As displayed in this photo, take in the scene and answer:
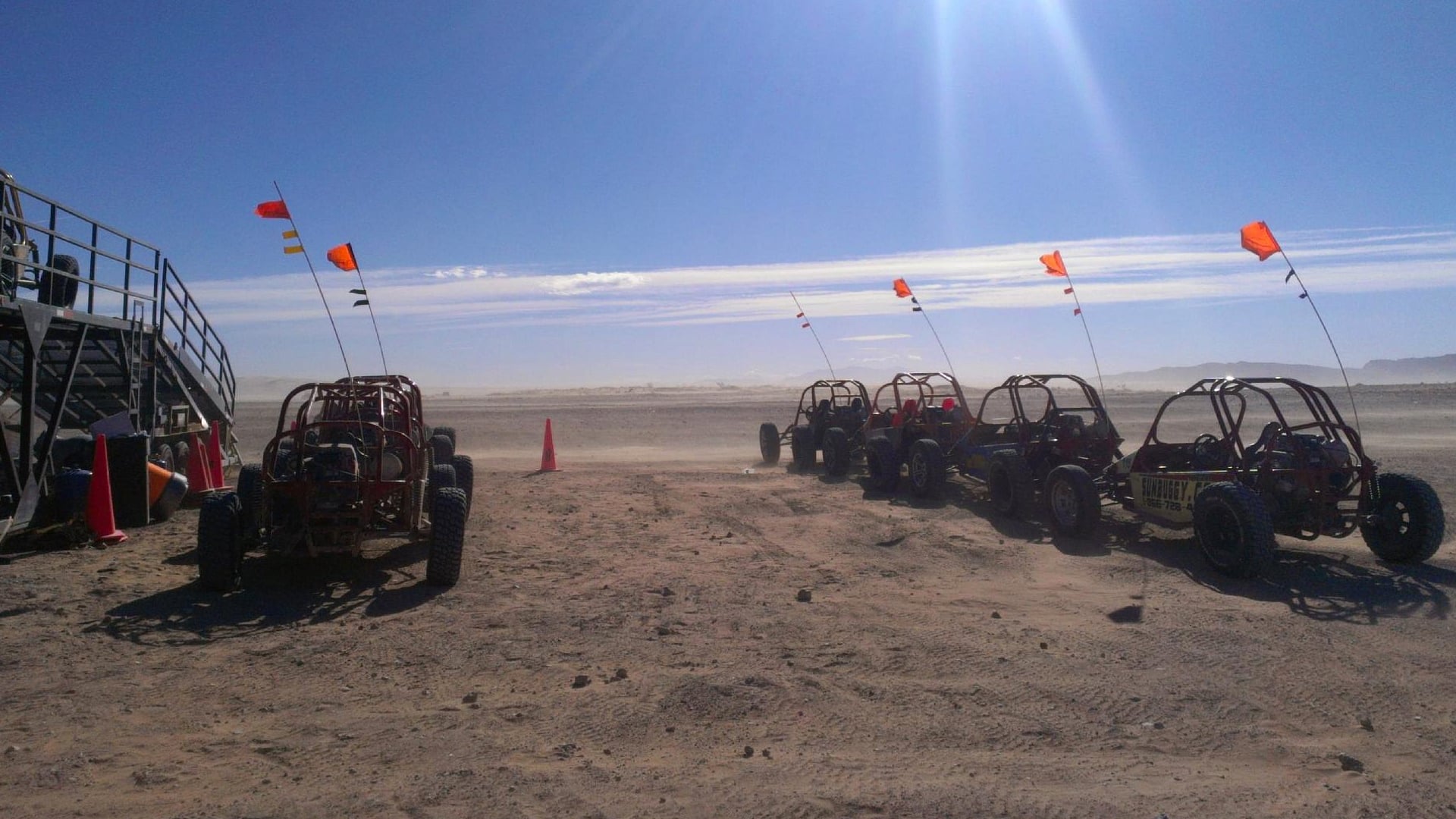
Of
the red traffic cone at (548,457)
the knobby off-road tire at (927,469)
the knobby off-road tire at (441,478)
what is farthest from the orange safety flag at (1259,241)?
the red traffic cone at (548,457)

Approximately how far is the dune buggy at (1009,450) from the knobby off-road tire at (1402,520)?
2492 mm

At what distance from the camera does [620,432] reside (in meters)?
28.8

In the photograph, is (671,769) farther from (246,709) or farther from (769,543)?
(769,543)

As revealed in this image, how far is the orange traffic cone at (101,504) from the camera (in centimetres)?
947

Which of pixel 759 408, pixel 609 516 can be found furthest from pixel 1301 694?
pixel 759 408

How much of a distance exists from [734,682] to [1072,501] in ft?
20.2

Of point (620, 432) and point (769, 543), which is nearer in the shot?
point (769, 543)

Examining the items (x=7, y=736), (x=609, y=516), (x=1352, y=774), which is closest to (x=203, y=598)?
(x=7, y=736)

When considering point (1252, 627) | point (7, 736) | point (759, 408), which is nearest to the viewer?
point (7, 736)

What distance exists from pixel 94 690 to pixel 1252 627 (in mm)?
7680

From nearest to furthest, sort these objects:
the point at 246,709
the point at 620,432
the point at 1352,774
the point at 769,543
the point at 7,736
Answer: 1. the point at 1352,774
2. the point at 7,736
3. the point at 246,709
4. the point at 769,543
5. the point at 620,432

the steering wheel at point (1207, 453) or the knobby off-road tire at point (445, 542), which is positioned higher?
the steering wheel at point (1207, 453)

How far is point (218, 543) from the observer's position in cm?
744

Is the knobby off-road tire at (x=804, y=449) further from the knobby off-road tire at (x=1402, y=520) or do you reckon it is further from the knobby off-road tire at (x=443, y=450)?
the knobby off-road tire at (x=1402, y=520)
